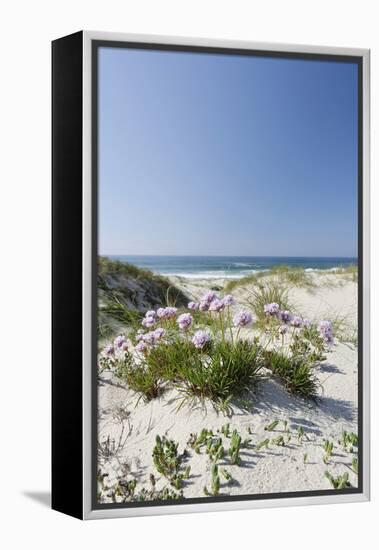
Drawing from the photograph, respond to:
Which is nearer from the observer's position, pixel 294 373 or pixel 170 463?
pixel 170 463

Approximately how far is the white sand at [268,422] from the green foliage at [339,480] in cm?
3

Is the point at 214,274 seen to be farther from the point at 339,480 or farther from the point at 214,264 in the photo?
the point at 339,480

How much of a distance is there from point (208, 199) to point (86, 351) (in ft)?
4.61

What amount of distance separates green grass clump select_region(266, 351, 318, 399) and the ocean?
654 mm

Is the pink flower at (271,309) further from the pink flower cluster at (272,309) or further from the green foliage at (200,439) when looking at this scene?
the green foliage at (200,439)

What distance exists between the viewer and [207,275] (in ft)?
18.9

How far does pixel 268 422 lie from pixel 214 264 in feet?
3.93

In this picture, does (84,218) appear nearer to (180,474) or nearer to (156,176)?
(156,176)

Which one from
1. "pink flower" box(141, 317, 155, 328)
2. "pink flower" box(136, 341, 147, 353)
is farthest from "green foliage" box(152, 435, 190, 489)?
"pink flower" box(141, 317, 155, 328)

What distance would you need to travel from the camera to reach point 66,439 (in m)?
5.50

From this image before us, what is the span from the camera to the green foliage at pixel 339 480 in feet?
19.3

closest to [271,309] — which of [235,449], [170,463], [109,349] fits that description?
[235,449]

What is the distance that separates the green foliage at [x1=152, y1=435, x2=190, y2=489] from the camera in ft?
18.0

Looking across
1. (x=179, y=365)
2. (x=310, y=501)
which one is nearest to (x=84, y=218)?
(x=179, y=365)
